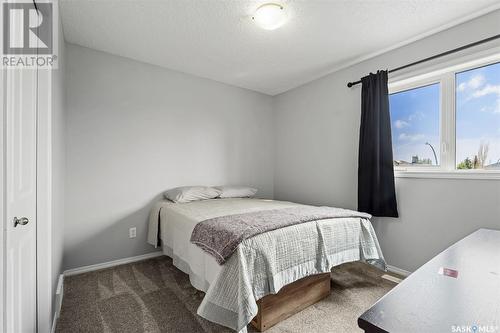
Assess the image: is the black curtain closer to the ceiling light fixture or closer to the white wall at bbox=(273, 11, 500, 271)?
the white wall at bbox=(273, 11, 500, 271)

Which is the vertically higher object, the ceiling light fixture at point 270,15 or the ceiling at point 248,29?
the ceiling at point 248,29

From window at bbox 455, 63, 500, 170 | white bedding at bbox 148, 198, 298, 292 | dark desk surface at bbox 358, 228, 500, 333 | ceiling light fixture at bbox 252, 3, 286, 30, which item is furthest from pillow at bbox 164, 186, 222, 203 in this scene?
window at bbox 455, 63, 500, 170

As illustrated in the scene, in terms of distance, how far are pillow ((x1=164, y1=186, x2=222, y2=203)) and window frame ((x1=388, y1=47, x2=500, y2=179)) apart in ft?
7.18

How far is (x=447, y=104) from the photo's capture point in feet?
7.46

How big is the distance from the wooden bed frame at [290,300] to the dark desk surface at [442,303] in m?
1.10

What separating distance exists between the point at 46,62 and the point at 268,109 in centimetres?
315

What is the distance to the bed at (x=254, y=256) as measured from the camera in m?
1.43

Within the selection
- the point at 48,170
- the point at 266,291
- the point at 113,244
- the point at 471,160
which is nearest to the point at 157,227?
the point at 113,244

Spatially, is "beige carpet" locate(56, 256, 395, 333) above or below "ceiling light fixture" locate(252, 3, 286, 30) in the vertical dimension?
below

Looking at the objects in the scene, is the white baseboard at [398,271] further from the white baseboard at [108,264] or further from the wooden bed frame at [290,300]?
the white baseboard at [108,264]

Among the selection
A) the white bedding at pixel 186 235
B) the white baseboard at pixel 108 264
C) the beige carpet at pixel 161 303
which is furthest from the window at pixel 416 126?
the white baseboard at pixel 108 264

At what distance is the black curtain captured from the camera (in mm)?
2500

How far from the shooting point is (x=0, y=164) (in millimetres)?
805

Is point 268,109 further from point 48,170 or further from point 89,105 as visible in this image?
point 48,170
